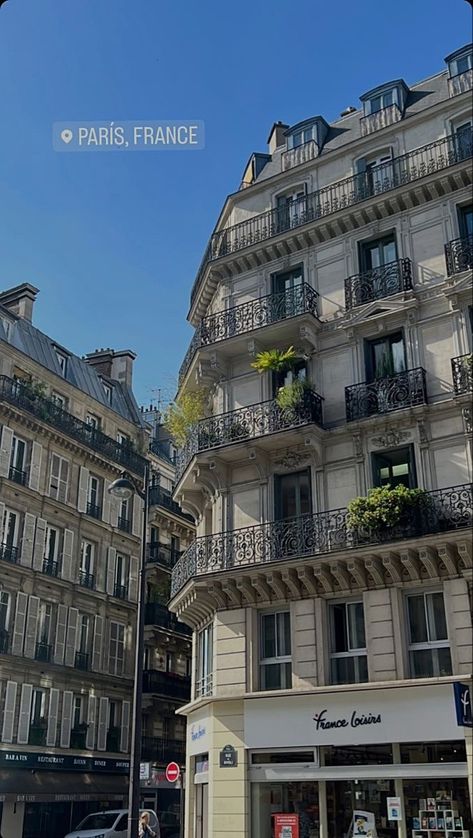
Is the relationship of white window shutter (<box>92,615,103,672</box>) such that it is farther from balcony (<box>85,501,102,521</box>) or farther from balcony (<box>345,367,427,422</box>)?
balcony (<box>345,367,427,422</box>)

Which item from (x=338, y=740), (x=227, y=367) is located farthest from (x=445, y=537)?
(x=227, y=367)

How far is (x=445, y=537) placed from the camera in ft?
53.0

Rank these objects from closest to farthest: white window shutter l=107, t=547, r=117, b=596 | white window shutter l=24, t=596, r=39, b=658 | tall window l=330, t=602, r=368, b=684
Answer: tall window l=330, t=602, r=368, b=684
white window shutter l=24, t=596, r=39, b=658
white window shutter l=107, t=547, r=117, b=596

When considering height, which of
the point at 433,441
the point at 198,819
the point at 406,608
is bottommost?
the point at 198,819

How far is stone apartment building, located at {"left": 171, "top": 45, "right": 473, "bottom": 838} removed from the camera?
16438 mm

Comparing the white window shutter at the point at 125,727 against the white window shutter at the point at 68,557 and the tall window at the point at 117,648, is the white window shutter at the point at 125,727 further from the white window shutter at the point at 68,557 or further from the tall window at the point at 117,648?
the white window shutter at the point at 68,557

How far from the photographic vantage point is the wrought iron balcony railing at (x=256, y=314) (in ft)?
68.3

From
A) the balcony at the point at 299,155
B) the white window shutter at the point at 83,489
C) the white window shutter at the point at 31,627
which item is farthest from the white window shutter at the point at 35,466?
the balcony at the point at 299,155

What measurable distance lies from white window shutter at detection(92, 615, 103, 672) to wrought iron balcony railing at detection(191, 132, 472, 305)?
1806 centimetres

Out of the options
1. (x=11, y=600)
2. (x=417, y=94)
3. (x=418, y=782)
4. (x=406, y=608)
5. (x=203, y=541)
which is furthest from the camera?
(x=11, y=600)

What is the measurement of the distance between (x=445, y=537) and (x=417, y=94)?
12187 millimetres

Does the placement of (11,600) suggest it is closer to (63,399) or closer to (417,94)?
(63,399)

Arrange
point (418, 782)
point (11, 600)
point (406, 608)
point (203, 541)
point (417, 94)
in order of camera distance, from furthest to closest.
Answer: point (11, 600) < point (417, 94) < point (203, 541) < point (406, 608) < point (418, 782)

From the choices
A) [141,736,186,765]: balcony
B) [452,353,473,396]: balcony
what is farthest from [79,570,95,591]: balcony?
[452,353,473,396]: balcony
